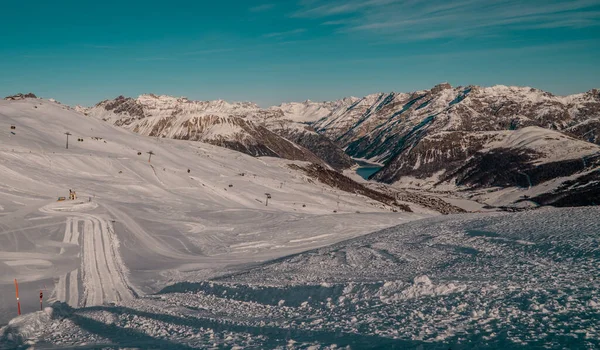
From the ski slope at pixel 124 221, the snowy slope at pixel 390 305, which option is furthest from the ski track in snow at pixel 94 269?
the snowy slope at pixel 390 305

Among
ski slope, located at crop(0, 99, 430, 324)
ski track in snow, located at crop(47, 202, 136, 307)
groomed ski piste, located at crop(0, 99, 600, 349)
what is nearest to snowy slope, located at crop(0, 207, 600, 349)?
groomed ski piste, located at crop(0, 99, 600, 349)

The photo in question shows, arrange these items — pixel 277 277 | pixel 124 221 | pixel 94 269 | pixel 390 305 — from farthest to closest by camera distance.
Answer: pixel 124 221, pixel 94 269, pixel 277 277, pixel 390 305

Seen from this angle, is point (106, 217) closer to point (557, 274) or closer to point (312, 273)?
point (312, 273)

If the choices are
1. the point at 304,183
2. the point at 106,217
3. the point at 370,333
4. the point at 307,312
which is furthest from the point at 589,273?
the point at 304,183

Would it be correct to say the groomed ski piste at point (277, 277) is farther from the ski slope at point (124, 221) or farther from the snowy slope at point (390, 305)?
the ski slope at point (124, 221)

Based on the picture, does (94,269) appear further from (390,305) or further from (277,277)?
(390,305)

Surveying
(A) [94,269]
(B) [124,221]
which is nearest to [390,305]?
(A) [94,269]
